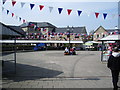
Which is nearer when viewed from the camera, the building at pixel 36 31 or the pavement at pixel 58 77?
the pavement at pixel 58 77

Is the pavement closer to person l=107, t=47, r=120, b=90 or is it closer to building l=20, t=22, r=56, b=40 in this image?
person l=107, t=47, r=120, b=90

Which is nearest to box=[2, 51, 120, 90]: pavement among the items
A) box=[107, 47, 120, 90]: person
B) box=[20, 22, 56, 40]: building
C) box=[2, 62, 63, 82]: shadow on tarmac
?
box=[2, 62, 63, 82]: shadow on tarmac

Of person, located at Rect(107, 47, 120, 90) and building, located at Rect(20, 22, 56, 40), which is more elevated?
building, located at Rect(20, 22, 56, 40)


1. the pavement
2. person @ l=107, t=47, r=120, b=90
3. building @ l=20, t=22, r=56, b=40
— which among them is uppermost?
building @ l=20, t=22, r=56, b=40

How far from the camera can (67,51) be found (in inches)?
803

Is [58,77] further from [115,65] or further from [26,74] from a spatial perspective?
[115,65]

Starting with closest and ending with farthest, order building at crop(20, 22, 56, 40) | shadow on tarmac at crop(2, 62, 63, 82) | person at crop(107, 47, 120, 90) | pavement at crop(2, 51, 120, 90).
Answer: person at crop(107, 47, 120, 90), pavement at crop(2, 51, 120, 90), shadow on tarmac at crop(2, 62, 63, 82), building at crop(20, 22, 56, 40)

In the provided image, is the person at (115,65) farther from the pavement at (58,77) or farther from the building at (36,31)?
the building at (36,31)

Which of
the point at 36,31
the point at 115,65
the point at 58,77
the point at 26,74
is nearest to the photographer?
the point at 115,65

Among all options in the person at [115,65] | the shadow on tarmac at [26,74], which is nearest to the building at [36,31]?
the shadow on tarmac at [26,74]

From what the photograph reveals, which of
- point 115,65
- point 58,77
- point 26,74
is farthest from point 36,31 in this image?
point 115,65

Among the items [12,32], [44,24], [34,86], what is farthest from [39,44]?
[34,86]

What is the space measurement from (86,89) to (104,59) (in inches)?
320

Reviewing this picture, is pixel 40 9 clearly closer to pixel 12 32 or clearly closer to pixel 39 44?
pixel 12 32
